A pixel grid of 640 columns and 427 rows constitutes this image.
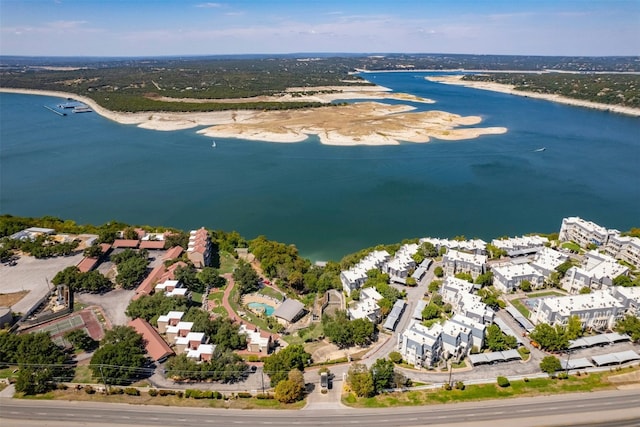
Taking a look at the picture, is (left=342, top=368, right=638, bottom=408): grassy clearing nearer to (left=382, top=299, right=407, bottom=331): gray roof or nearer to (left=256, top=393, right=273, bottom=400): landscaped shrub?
(left=256, top=393, right=273, bottom=400): landscaped shrub

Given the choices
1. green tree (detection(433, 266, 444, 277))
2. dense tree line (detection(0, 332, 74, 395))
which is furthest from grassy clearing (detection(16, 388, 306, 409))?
green tree (detection(433, 266, 444, 277))

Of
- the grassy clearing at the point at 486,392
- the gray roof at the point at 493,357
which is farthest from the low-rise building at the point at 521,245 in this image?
the grassy clearing at the point at 486,392

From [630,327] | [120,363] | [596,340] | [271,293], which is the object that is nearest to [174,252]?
[271,293]

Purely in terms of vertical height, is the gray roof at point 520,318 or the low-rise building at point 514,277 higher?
the low-rise building at point 514,277

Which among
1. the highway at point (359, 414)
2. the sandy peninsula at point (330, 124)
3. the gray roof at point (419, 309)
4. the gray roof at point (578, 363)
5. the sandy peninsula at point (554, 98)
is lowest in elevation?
the highway at point (359, 414)

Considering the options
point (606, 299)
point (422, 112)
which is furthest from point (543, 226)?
point (422, 112)

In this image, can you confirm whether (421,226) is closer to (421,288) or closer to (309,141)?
(421,288)

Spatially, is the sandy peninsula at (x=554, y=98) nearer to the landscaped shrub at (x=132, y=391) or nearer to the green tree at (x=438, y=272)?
the green tree at (x=438, y=272)
